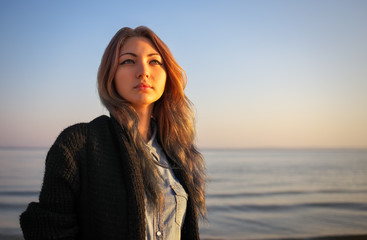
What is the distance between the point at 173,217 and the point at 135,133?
59 cm

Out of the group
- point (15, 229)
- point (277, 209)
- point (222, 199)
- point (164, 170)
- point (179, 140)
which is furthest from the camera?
point (222, 199)

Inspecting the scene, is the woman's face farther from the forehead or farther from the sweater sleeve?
the sweater sleeve

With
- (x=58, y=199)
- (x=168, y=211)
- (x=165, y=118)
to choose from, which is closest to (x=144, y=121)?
(x=165, y=118)

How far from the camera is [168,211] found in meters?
1.92

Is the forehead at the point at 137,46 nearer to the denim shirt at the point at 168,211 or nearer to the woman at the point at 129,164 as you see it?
the woman at the point at 129,164

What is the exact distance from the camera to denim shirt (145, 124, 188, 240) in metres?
1.84

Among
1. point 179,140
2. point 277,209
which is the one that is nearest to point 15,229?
point 179,140

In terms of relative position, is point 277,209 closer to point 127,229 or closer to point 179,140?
point 179,140

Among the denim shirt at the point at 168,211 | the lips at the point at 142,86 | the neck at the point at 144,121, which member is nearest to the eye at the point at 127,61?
the lips at the point at 142,86

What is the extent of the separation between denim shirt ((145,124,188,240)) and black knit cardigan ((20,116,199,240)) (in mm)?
162

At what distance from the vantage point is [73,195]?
1.65 meters

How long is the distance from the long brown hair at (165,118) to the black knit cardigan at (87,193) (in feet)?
0.46

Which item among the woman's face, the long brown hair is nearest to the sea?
the long brown hair

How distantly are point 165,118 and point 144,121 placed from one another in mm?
234
